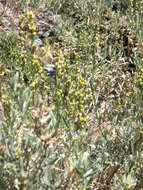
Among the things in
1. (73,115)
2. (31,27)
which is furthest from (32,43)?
(73,115)

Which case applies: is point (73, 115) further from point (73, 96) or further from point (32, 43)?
point (32, 43)

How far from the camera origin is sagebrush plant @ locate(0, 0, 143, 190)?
2248 mm

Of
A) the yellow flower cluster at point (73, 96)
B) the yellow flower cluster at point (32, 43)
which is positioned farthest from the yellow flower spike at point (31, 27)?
the yellow flower cluster at point (73, 96)

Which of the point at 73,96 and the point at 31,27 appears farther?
the point at 73,96

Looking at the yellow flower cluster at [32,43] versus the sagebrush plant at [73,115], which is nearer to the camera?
the sagebrush plant at [73,115]

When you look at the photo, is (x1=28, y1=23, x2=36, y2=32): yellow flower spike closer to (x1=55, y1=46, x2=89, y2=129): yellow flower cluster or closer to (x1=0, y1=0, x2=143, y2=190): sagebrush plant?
(x1=0, y1=0, x2=143, y2=190): sagebrush plant

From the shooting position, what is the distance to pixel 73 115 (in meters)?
2.76

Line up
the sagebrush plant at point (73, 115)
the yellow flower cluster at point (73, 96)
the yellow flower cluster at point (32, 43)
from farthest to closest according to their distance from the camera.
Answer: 1. the yellow flower cluster at point (73, 96)
2. the yellow flower cluster at point (32, 43)
3. the sagebrush plant at point (73, 115)

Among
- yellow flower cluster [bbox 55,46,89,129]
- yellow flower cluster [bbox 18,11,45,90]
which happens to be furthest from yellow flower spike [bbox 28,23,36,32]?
yellow flower cluster [bbox 55,46,89,129]

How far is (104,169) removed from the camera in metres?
2.89

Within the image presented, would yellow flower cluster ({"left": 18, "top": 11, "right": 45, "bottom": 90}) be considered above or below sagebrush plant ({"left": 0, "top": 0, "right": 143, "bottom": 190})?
above

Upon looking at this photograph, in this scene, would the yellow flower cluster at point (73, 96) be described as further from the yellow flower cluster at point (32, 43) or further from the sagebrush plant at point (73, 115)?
the yellow flower cluster at point (32, 43)

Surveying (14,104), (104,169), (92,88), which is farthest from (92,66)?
(14,104)

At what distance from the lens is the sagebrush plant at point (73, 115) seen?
225 centimetres
